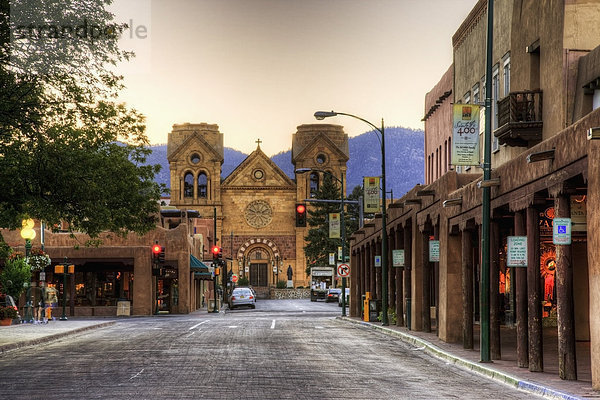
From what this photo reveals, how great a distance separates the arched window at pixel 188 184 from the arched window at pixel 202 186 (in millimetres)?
1108

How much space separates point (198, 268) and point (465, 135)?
1608 inches

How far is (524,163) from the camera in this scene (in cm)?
1756

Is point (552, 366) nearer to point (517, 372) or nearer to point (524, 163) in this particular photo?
point (517, 372)

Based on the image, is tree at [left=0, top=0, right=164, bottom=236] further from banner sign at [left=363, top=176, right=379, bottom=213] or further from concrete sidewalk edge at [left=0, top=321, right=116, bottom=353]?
banner sign at [left=363, top=176, right=379, bottom=213]

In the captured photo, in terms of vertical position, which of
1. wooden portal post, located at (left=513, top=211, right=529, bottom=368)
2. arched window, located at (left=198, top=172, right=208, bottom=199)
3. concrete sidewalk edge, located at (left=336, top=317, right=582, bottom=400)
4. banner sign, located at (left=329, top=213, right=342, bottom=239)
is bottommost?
concrete sidewalk edge, located at (left=336, top=317, right=582, bottom=400)

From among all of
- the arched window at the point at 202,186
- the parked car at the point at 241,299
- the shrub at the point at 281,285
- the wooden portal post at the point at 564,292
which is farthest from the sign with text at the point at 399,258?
the arched window at the point at 202,186

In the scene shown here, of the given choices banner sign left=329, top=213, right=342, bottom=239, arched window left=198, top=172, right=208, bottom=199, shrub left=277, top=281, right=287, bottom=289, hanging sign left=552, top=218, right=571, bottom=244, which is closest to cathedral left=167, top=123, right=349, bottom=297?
arched window left=198, top=172, right=208, bottom=199

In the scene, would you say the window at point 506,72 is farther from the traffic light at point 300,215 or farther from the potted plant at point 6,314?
the potted plant at point 6,314

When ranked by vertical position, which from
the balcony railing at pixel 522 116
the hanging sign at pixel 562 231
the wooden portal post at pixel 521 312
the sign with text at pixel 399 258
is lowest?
the wooden portal post at pixel 521 312

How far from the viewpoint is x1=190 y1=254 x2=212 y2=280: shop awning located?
59281 millimetres

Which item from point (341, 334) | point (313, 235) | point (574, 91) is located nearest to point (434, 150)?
point (341, 334)

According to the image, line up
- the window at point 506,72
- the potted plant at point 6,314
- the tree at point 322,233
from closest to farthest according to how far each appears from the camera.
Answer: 1. the window at point 506,72
2. the potted plant at point 6,314
3. the tree at point 322,233

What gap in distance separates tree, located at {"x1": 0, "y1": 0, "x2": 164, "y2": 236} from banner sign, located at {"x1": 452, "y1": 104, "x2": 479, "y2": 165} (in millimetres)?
10003

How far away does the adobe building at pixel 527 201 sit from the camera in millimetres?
15273
